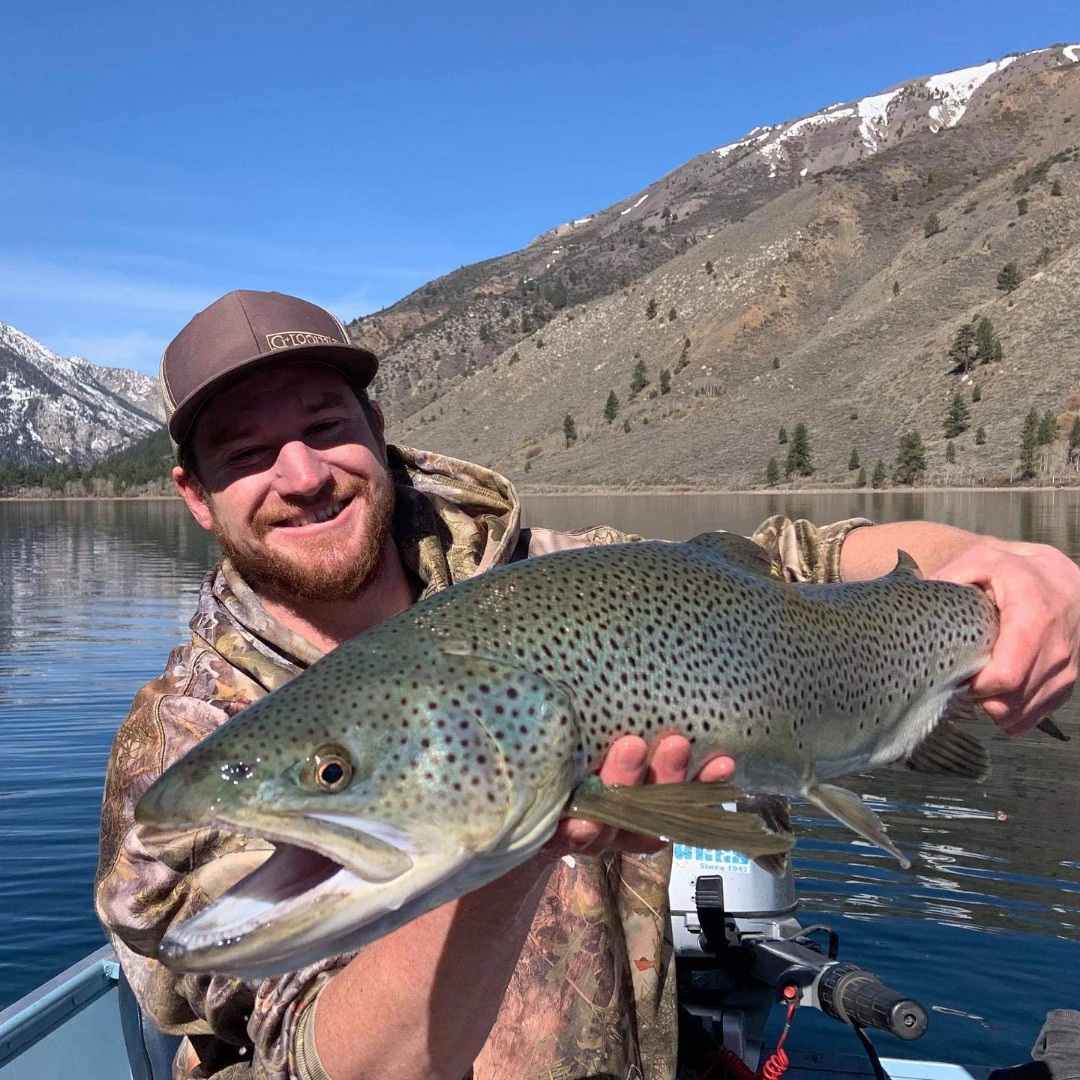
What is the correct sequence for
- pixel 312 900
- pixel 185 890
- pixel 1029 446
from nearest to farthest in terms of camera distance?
pixel 312 900
pixel 185 890
pixel 1029 446

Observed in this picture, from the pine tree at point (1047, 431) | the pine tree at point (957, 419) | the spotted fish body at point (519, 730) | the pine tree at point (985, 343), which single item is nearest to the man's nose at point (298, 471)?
the spotted fish body at point (519, 730)

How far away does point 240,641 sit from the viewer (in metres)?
3.86

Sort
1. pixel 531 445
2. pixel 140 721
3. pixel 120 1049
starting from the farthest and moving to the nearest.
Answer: pixel 531 445 < pixel 120 1049 < pixel 140 721

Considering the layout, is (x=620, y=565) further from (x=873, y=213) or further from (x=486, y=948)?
(x=873, y=213)

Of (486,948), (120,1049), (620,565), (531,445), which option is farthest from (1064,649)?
(531,445)

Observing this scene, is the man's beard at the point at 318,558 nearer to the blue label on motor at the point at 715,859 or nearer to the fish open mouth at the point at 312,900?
the fish open mouth at the point at 312,900

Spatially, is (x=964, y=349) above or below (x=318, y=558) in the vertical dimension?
above

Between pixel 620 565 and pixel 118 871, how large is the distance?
5.73 ft

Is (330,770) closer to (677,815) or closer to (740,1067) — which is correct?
(677,815)

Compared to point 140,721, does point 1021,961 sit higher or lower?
lower

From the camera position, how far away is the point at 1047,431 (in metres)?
64.9

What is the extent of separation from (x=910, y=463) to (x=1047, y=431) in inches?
304

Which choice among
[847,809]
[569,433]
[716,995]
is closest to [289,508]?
[847,809]

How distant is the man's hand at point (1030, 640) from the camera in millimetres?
3416
